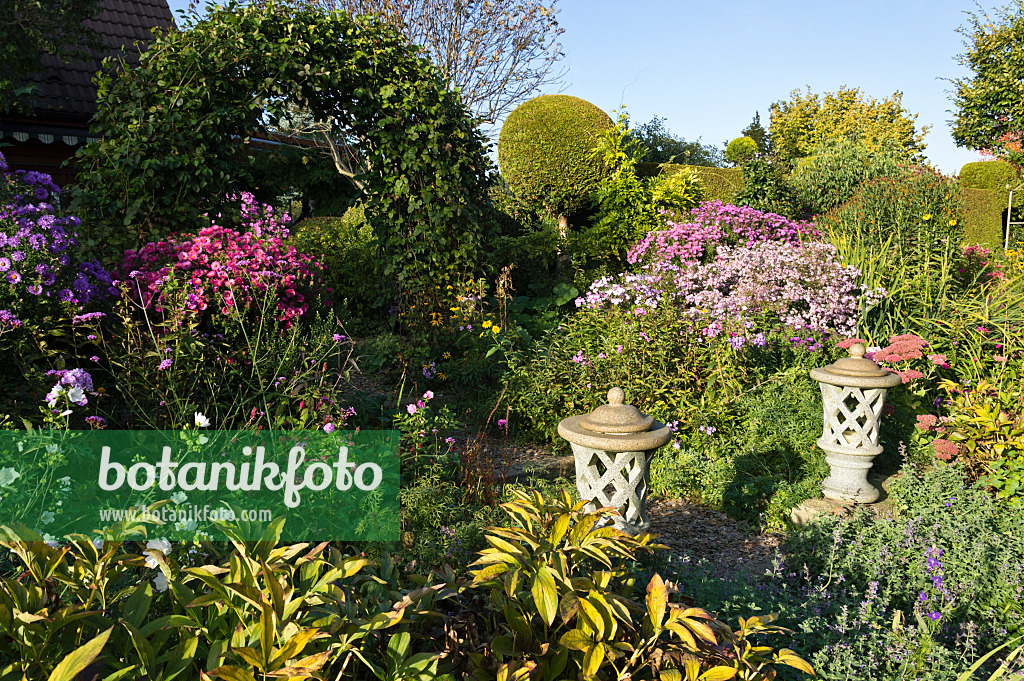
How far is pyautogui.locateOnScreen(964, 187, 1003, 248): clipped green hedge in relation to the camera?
1456 centimetres

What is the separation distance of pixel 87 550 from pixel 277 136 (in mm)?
14480

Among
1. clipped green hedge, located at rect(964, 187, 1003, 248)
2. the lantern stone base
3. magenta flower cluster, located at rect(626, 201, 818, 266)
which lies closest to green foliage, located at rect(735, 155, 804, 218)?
magenta flower cluster, located at rect(626, 201, 818, 266)

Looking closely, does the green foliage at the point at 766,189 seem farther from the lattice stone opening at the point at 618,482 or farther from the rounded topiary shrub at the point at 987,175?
the rounded topiary shrub at the point at 987,175

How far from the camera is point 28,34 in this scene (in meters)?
6.74

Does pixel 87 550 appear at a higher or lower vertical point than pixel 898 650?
higher

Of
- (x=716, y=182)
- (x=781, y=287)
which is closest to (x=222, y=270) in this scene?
(x=781, y=287)

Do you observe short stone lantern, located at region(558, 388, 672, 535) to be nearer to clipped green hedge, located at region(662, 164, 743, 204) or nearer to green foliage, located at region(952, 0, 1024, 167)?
clipped green hedge, located at region(662, 164, 743, 204)

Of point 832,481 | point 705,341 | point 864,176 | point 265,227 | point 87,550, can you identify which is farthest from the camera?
point 864,176

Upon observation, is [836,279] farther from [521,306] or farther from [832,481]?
[521,306]

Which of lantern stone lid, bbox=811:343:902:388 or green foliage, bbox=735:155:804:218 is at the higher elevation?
green foliage, bbox=735:155:804:218

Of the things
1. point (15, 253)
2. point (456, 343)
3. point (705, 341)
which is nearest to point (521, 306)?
point (456, 343)

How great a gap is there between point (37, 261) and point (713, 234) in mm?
6335

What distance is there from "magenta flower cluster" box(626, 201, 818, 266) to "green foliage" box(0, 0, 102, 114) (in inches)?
260

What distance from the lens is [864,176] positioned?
9.52m
